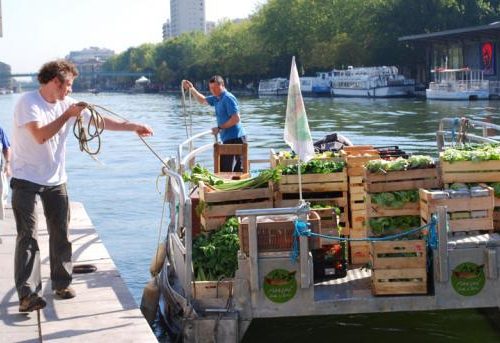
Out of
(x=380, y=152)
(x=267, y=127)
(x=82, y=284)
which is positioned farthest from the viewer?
(x=267, y=127)

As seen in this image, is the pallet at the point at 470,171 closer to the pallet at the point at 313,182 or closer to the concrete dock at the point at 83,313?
the pallet at the point at 313,182

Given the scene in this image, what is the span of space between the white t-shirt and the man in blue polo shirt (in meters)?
5.61

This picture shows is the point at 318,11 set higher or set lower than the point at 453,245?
higher

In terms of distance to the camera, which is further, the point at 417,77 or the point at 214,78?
the point at 417,77

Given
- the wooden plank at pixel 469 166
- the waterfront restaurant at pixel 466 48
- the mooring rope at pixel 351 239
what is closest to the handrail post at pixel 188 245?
the mooring rope at pixel 351 239

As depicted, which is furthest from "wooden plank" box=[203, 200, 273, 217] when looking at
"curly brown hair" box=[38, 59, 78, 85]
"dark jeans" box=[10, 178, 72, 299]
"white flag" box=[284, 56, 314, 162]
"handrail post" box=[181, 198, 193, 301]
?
"curly brown hair" box=[38, 59, 78, 85]

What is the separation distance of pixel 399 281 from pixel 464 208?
0.93m

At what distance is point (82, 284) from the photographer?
8617 millimetres

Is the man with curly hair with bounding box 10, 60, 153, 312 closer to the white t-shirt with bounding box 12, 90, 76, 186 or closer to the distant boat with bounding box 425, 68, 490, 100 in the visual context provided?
the white t-shirt with bounding box 12, 90, 76, 186

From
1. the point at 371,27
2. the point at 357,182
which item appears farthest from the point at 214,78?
the point at 371,27

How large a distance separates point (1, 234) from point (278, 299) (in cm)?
456

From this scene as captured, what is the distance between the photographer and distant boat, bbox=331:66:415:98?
89188 mm

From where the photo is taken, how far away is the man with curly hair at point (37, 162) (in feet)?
23.4

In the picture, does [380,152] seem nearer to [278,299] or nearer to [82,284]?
[278,299]
